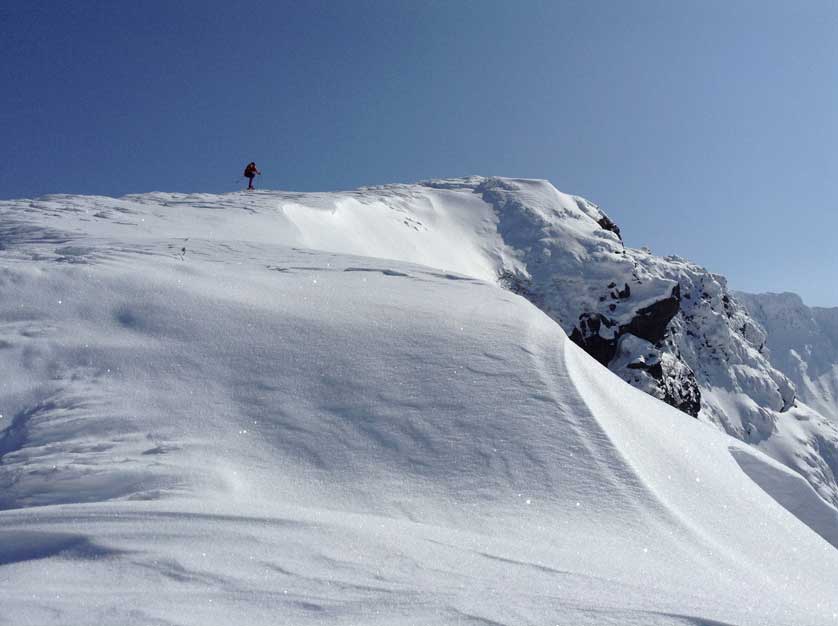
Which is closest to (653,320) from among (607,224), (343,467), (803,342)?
(607,224)

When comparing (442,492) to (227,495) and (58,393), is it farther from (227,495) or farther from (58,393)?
(58,393)

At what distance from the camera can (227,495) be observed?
311 centimetres

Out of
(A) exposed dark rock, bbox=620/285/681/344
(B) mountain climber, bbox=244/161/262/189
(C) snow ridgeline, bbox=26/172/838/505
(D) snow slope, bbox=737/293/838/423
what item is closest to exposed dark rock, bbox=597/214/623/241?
(C) snow ridgeline, bbox=26/172/838/505

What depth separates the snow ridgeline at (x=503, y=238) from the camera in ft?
39.7

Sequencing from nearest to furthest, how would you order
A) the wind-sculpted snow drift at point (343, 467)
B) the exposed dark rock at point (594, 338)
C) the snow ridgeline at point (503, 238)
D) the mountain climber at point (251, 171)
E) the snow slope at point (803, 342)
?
the wind-sculpted snow drift at point (343, 467)
the snow ridgeline at point (503, 238)
the mountain climber at point (251, 171)
the exposed dark rock at point (594, 338)
the snow slope at point (803, 342)

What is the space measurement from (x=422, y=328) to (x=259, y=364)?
135cm

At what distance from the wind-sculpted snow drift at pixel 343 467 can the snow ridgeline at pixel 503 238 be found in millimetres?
4763

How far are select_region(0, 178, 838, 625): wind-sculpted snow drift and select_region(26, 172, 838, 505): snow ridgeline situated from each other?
476cm

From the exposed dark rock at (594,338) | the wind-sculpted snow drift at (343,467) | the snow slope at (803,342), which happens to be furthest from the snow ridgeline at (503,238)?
the snow slope at (803,342)

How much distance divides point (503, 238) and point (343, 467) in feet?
70.2

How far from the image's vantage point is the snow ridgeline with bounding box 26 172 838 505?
12086mm

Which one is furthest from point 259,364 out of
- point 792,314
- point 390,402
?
point 792,314

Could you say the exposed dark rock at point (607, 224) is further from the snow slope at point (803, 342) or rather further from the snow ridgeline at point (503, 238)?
the snow slope at point (803, 342)

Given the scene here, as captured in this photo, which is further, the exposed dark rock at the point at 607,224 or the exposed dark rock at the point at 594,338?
the exposed dark rock at the point at 607,224
